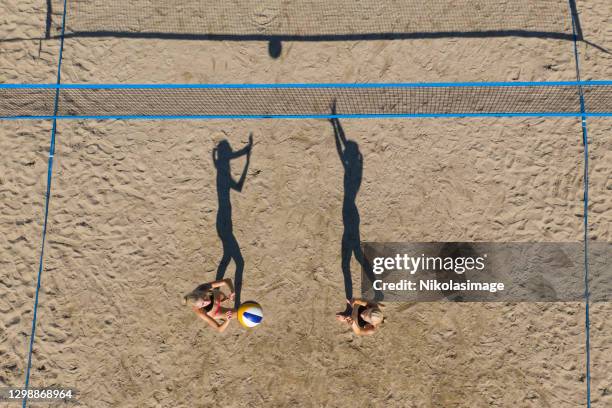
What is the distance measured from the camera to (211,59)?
26.6ft

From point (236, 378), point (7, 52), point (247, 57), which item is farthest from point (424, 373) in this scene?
point (7, 52)

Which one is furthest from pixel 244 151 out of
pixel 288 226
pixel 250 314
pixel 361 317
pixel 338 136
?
pixel 361 317

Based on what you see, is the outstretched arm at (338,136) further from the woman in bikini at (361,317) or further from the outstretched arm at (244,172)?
the woman in bikini at (361,317)

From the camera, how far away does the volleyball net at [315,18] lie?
8188 millimetres

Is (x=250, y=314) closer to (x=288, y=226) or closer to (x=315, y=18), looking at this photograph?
(x=288, y=226)

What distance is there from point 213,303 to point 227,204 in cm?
181

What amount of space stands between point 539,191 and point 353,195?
3350 mm

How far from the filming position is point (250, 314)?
6742mm

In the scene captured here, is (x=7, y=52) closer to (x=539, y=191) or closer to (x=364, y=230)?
(x=364, y=230)

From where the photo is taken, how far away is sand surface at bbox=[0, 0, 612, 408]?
7172mm

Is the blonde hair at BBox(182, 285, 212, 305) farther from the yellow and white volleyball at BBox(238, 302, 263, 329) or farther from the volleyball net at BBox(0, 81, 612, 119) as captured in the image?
the volleyball net at BBox(0, 81, 612, 119)

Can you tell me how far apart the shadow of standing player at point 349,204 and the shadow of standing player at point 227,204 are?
1.67 meters

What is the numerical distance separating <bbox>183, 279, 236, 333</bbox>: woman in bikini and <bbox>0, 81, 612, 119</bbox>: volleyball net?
3.14 metres

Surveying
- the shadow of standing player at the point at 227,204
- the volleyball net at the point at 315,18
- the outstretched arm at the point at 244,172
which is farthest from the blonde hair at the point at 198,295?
the volleyball net at the point at 315,18
